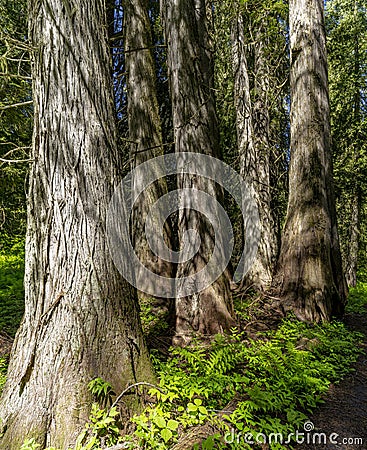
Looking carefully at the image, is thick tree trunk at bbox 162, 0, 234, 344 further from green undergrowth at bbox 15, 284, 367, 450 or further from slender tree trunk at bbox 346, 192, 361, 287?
slender tree trunk at bbox 346, 192, 361, 287

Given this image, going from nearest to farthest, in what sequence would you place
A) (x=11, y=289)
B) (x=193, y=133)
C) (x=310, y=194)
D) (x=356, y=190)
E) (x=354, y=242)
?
1. (x=193, y=133)
2. (x=310, y=194)
3. (x=11, y=289)
4. (x=354, y=242)
5. (x=356, y=190)

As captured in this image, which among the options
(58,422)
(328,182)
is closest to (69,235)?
(58,422)

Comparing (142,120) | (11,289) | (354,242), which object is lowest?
(11,289)

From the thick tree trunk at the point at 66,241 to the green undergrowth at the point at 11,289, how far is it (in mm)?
2657

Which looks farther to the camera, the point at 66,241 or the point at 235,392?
the point at 235,392

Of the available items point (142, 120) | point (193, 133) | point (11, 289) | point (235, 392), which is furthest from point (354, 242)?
point (11, 289)

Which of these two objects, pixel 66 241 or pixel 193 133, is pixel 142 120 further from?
pixel 66 241

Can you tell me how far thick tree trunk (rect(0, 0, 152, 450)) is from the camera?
111 inches

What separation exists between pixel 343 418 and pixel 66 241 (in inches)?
116

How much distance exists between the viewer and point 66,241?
2875 mm

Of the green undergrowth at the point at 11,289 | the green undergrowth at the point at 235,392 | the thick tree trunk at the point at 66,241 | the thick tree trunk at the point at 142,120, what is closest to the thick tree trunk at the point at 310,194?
the green undergrowth at the point at 235,392

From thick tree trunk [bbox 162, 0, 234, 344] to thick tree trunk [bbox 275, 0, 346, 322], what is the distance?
1.37 meters

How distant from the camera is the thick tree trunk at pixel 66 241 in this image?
2.81m

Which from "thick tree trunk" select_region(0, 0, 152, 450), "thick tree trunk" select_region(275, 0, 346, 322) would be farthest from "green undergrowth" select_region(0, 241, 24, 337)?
"thick tree trunk" select_region(275, 0, 346, 322)
